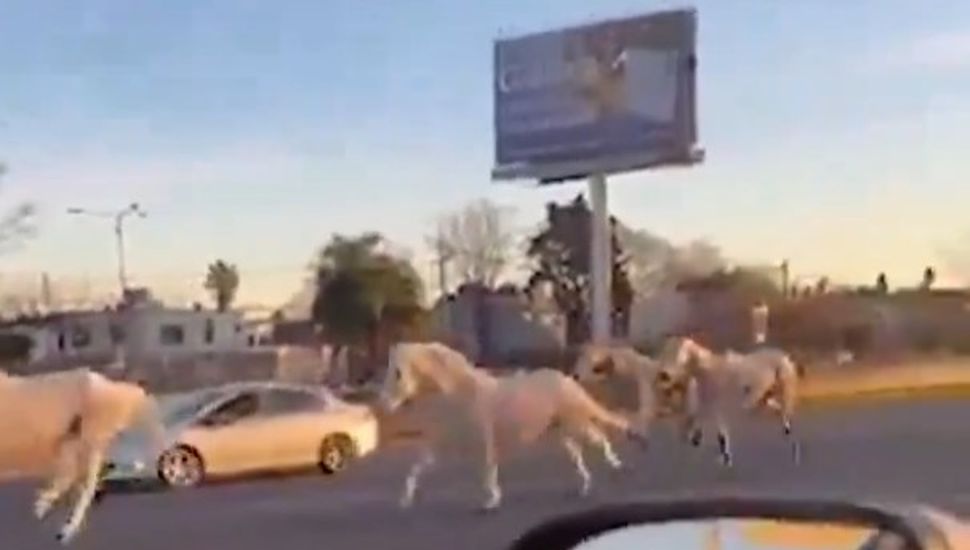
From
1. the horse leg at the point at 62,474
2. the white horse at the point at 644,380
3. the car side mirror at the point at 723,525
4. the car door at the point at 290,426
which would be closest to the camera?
the car side mirror at the point at 723,525

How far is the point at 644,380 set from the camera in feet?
97.7

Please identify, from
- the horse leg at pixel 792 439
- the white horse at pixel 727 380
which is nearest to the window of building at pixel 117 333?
the horse leg at pixel 792 439

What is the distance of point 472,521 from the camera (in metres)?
20.4

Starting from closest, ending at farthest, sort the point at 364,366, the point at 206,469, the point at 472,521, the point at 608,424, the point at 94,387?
the point at 472,521, the point at 94,387, the point at 608,424, the point at 206,469, the point at 364,366

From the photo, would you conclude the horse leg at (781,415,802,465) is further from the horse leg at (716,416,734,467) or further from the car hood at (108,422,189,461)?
the car hood at (108,422,189,461)

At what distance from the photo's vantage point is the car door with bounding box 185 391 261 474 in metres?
30.8

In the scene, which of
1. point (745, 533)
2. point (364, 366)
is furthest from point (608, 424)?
point (364, 366)

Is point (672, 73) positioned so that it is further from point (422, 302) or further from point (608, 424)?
point (608, 424)

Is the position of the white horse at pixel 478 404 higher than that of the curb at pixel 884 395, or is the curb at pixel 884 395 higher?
the white horse at pixel 478 404

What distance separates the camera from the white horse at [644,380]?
29812 mm

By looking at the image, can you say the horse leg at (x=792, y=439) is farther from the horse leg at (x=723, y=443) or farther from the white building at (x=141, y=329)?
the white building at (x=141, y=329)

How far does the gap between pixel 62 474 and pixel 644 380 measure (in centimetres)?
962

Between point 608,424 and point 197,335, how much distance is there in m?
70.0

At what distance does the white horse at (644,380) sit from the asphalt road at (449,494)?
1.94ft
